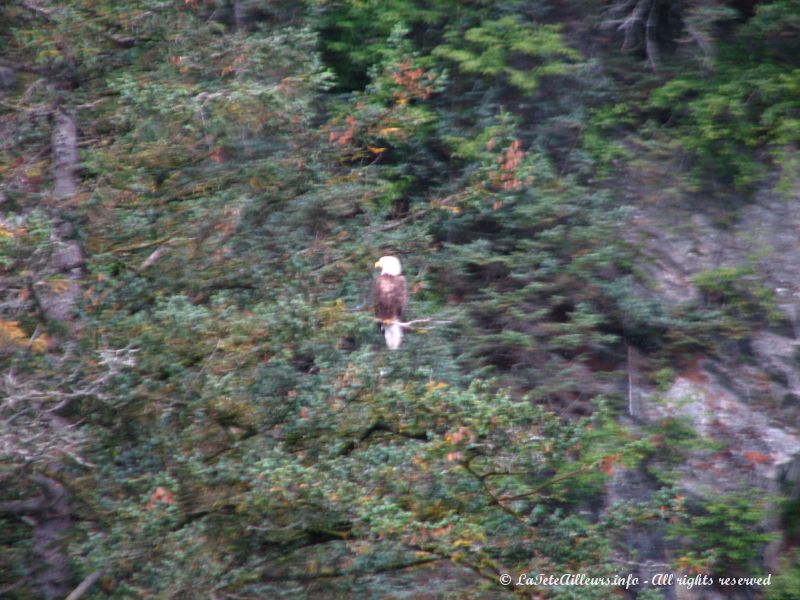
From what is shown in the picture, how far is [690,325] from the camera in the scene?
26.5 feet

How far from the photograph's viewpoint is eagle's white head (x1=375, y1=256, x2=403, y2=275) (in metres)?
6.80

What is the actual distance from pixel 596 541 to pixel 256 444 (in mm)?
1845

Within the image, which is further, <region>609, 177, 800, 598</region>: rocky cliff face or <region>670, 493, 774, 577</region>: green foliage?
<region>609, 177, 800, 598</region>: rocky cliff face

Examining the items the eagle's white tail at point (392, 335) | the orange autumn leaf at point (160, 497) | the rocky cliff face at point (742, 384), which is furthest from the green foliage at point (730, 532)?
the orange autumn leaf at point (160, 497)

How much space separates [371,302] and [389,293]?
0.49ft

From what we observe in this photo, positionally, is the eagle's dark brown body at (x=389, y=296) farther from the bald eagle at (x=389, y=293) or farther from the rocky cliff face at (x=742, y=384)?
the rocky cliff face at (x=742, y=384)

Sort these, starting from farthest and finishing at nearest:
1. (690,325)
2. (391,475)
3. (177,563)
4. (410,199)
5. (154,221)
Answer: (410,199), (690,325), (154,221), (391,475), (177,563)

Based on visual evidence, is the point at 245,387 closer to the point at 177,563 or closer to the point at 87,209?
the point at 177,563

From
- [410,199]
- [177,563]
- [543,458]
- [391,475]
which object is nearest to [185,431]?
[177,563]

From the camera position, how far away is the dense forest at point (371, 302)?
4707 millimetres

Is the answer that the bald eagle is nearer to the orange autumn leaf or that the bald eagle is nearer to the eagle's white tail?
A: the eagle's white tail

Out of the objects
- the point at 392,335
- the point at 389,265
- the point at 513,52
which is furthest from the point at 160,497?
the point at 513,52

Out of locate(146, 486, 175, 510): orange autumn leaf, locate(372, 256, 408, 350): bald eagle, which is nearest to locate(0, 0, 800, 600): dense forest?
locate(146, 486, 175, 510): orange autumn leaf

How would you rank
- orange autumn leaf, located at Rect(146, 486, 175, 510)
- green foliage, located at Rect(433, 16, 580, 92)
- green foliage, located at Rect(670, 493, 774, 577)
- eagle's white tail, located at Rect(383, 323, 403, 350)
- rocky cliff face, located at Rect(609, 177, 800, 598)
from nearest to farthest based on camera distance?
orange autumn leaf, located at Rect(146, 486, 175, 510)
eagle's white tail, located at Rect(383, 323, 403, 350)
green foliage, located at Rect(670, 493, 774, 577)
rocky cliff face, located at Rect(609, 177, 800, 598)
green foliage, located at Rect(433, 16, 580, 92)
